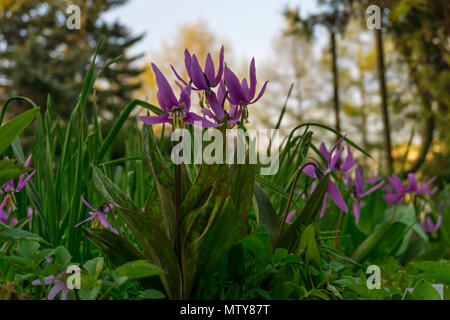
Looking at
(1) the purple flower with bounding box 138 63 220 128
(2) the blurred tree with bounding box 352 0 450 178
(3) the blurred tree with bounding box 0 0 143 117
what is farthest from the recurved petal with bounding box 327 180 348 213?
(3) the blurred tree with bounding box 0 0 143 117

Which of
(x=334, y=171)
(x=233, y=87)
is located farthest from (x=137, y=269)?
(x=334, y=171)

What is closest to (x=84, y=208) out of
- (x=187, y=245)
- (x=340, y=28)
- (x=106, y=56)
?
(x=187, y=245)

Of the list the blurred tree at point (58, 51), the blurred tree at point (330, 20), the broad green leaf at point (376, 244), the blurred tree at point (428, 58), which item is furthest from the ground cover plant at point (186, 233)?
the blurred tree at point (58, 51)

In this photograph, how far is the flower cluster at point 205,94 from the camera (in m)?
0.73

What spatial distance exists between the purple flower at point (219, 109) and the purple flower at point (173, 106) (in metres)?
0.09

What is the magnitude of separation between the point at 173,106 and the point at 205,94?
97mm

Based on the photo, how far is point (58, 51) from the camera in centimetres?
1330

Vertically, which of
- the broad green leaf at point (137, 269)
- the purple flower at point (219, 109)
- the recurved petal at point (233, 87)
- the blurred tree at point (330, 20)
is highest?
the blurred tree at point (330, 20)

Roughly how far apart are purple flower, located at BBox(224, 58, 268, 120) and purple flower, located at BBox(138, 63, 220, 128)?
4.5 inches

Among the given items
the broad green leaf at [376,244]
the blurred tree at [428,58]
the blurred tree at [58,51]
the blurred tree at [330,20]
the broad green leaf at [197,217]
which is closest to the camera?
the broad green leaf at [197,217]

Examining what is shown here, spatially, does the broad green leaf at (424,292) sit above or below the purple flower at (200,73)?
below

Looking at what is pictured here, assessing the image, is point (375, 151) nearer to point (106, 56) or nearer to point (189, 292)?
point (106, 56)

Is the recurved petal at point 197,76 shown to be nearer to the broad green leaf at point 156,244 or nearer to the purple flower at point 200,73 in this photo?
the purple flower at point 200,73

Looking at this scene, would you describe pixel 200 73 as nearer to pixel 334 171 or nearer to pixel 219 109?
pixel 219 109
